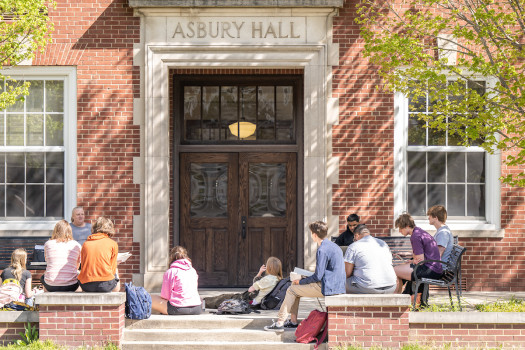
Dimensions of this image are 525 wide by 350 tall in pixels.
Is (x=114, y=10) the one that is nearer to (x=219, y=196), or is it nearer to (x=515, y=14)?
(x=219, y=196)

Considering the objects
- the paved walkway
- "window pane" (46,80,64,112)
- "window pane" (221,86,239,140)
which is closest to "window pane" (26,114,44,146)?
"window pane" (46,80,64,112)

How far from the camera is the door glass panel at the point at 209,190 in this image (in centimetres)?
1269

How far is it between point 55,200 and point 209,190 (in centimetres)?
256

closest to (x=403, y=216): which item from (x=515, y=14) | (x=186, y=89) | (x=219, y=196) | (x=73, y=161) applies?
(x=515, y=14)

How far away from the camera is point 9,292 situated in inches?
368

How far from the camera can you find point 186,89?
41.7ft

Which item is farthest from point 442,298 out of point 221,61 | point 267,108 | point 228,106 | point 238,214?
point 221,61

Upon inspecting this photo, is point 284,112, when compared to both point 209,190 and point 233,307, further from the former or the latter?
point 233,307

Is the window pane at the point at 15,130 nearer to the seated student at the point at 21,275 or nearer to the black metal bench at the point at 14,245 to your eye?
the black metal bench at the point at 14,245

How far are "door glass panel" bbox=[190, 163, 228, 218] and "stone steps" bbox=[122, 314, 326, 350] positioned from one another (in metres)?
3.39

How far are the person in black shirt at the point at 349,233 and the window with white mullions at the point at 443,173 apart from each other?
4.83 feet

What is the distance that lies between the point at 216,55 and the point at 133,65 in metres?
1.37

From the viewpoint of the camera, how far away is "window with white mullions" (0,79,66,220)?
40.3ft

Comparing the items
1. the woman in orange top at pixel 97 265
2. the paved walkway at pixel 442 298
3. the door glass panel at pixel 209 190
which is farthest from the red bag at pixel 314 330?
the door glass panel at pixel 209 190
